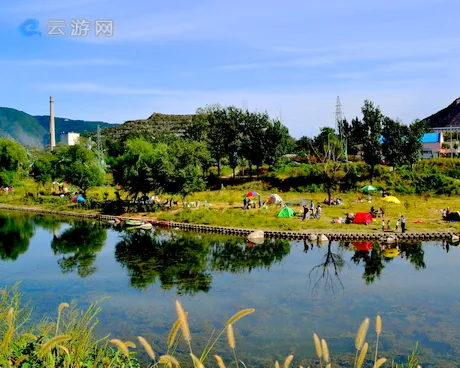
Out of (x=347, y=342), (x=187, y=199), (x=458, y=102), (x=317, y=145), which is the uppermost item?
(x=458, y=102)

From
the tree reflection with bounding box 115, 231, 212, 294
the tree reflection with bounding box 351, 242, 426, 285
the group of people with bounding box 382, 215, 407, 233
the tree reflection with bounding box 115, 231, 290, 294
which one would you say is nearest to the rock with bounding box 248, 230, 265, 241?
the tree reflection with bounding box 115, 231, 290, 294

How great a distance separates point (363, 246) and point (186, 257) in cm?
1292

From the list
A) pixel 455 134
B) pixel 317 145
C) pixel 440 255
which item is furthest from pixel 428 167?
pixel 455 134

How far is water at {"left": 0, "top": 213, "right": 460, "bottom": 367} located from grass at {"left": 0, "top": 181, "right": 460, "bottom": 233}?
13.6 feet

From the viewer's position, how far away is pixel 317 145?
93.8 meters

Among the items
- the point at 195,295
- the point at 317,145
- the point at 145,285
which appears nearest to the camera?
the point at 195,295

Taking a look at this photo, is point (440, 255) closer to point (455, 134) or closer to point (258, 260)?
point (258, 260)

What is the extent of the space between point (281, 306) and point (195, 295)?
459cm

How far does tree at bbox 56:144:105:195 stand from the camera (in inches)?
2415

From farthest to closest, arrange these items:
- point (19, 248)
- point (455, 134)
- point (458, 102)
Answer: point (458, 102) < point (455, 134) < point (19, 248)

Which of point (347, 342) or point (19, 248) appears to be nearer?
point (347, 342)

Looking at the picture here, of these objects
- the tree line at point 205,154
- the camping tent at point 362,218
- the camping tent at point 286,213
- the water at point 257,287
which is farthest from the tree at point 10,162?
the camping tent at point 362,218

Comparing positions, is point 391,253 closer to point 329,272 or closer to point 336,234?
point 336,234

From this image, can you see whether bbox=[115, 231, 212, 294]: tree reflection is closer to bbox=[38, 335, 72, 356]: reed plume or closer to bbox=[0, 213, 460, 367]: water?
bbox=[0, 213, 460, 367]: water
